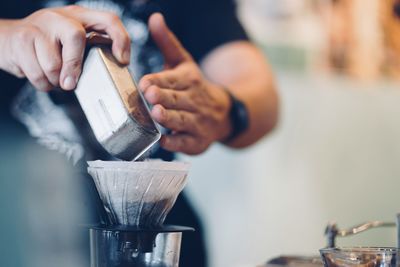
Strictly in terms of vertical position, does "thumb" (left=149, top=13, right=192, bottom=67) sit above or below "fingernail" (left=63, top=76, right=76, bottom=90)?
above

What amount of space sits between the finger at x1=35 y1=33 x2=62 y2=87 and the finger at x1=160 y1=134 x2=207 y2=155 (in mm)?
260

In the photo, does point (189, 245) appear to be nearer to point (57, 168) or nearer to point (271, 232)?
point (57, 168)

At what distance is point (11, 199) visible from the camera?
1336 millimetres

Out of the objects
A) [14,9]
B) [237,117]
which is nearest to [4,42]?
[14,9]

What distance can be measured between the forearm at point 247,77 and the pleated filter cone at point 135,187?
2.33 ft

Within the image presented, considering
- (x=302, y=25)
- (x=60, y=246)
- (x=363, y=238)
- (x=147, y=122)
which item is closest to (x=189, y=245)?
(x=60, y=246)

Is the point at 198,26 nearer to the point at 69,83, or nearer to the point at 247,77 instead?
the point at 247,77

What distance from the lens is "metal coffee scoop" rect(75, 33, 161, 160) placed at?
83 centimetres

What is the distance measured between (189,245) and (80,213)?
1.35ft

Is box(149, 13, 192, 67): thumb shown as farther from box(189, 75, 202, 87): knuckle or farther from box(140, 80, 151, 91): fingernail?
box(140, 80, 151, 91): fingernail

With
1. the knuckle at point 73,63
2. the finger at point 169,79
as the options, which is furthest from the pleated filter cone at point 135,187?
the finger at point 169,79

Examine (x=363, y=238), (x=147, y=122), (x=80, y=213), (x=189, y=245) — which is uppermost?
(x=147, y=122)

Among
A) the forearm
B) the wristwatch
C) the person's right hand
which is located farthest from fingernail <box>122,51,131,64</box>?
the forearm

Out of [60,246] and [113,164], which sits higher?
[113,164]
